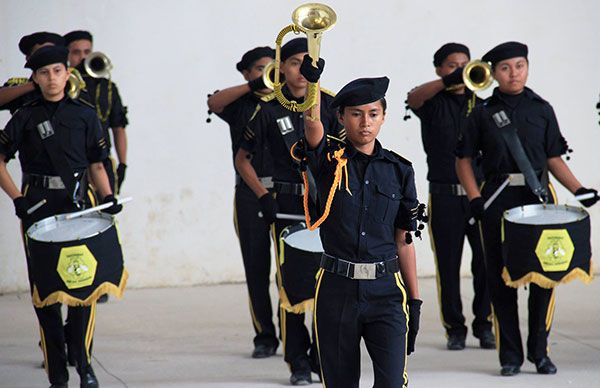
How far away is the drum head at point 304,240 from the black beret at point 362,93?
1740mm

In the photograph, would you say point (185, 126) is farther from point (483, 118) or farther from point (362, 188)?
point (362, 188)

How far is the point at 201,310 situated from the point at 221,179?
138 centimetres

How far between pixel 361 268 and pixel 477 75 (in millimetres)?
3176

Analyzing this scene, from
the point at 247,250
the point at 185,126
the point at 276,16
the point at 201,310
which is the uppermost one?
the point at 276,16

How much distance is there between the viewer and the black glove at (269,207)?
22.9 feet

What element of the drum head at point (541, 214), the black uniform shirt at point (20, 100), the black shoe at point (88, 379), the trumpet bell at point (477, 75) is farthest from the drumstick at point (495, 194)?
the black uniform shirt at point (20, 100)

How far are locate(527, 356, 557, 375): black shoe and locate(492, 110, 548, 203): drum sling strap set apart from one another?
3.01 feet

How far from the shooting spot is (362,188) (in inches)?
189

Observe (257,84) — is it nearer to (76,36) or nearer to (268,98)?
(268,98)

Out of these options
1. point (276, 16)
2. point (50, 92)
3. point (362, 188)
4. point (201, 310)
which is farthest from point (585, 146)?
point (362, 188)

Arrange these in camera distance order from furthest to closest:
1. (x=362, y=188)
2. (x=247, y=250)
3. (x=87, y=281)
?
1. (x=247, y=250)
2. (x=87, y=281)
3. (x=362, y=188)

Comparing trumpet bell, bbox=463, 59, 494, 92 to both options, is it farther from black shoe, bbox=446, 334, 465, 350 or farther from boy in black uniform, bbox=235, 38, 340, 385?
black shoe, bbox=446, 334, 465, 350

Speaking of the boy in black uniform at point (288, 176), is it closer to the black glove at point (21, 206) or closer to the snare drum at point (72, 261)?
the snare drum at point (72, 261)

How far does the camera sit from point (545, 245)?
6.65 m
